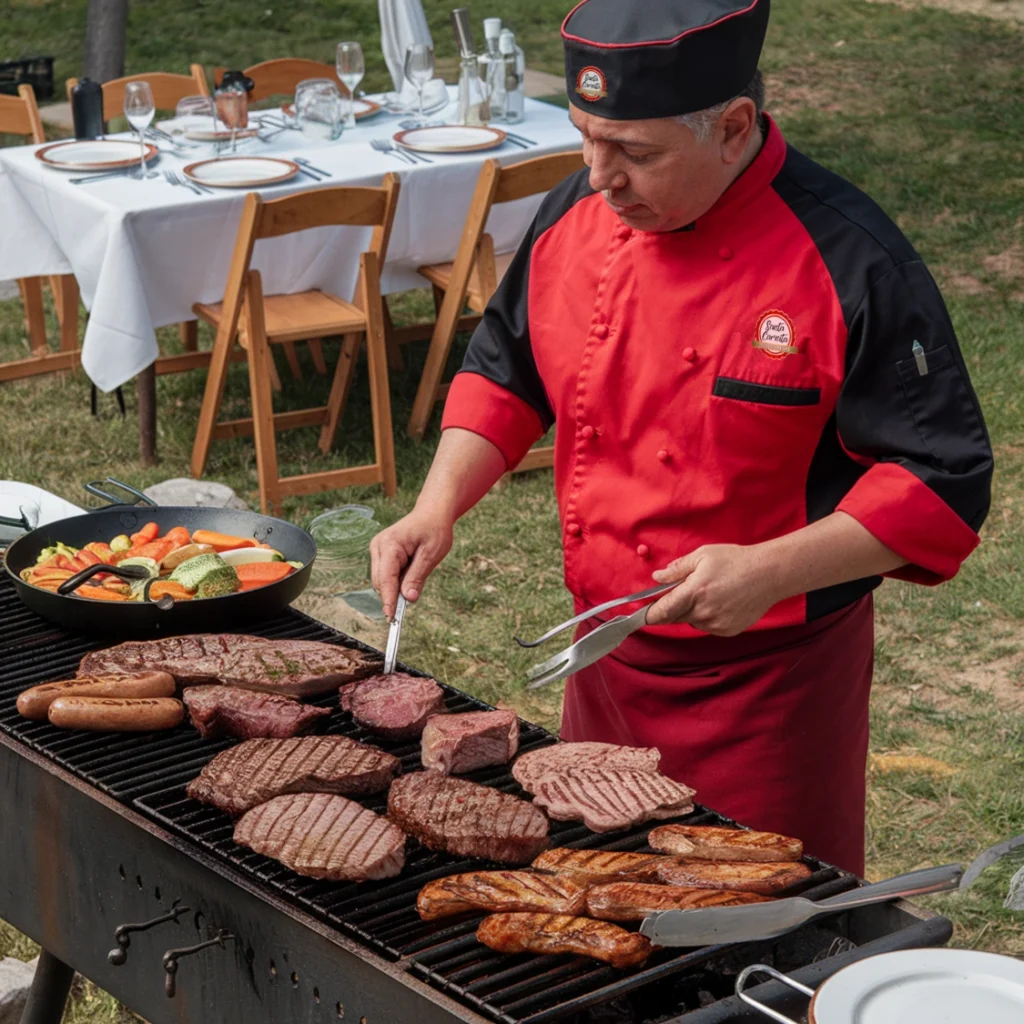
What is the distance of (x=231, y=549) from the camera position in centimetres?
353

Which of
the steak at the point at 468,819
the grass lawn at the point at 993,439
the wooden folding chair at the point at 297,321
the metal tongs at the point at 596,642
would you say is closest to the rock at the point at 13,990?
the grass lawn at the point at 993,439

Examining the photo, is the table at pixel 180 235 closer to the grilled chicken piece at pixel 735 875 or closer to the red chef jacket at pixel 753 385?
the red chef jacket at pixel 753 385

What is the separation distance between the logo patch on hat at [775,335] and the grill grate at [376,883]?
2.61 feet

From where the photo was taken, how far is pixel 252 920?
7.89ft

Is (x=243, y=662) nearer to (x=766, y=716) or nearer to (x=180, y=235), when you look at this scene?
(x=766, y=716)

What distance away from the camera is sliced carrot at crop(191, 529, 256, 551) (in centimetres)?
355

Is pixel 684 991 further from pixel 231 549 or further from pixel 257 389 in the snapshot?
pixel 257 389

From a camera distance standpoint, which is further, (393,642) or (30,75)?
(30,75)

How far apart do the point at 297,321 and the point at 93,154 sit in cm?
144

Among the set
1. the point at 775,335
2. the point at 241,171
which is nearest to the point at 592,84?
the point at 775,335

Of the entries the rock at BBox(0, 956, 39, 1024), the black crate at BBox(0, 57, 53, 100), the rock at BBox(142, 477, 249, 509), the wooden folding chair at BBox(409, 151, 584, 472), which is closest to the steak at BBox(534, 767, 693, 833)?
the rock at BBox(0, 956, 39, 1024)

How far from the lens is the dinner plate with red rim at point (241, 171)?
6.89m

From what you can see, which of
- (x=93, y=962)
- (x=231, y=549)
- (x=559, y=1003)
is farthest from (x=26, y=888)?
(x=559, y=1003)

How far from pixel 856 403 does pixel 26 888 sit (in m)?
1.79
